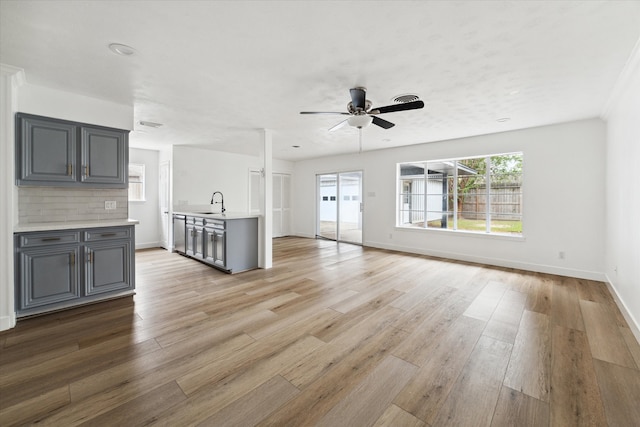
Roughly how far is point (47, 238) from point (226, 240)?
216 cm

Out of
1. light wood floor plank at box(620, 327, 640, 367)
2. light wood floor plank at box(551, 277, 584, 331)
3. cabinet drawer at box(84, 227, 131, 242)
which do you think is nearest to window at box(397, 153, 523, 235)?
light wood floor plank at box(551, 277, 584, 331)

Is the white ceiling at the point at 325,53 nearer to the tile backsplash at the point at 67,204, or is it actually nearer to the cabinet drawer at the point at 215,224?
the tile backsplash at the point at 67,204

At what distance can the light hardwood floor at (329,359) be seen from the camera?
161 cm

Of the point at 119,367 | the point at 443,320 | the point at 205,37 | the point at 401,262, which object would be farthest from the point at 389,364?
the point at 401,262

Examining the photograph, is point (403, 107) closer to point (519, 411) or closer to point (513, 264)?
point (519, 411)

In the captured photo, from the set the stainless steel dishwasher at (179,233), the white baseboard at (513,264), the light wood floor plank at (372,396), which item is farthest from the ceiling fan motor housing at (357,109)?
the stainless steel dishwasher at (179,233)

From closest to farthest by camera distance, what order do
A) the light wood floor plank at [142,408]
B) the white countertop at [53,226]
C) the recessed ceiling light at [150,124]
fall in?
the light wood floor plank at [142,408]
the white countertop at [53,226]
the recessed ceiling light at [150,124]

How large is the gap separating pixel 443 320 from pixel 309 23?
300cm

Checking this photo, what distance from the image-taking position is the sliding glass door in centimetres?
798

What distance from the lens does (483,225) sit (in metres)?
5.51

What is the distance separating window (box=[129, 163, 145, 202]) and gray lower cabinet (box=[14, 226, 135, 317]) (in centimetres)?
381

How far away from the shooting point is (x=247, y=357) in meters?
2.17

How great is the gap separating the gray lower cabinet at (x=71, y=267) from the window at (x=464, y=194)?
219 inches

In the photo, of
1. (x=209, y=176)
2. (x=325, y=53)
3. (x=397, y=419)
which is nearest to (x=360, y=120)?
(x=325, y=53)
